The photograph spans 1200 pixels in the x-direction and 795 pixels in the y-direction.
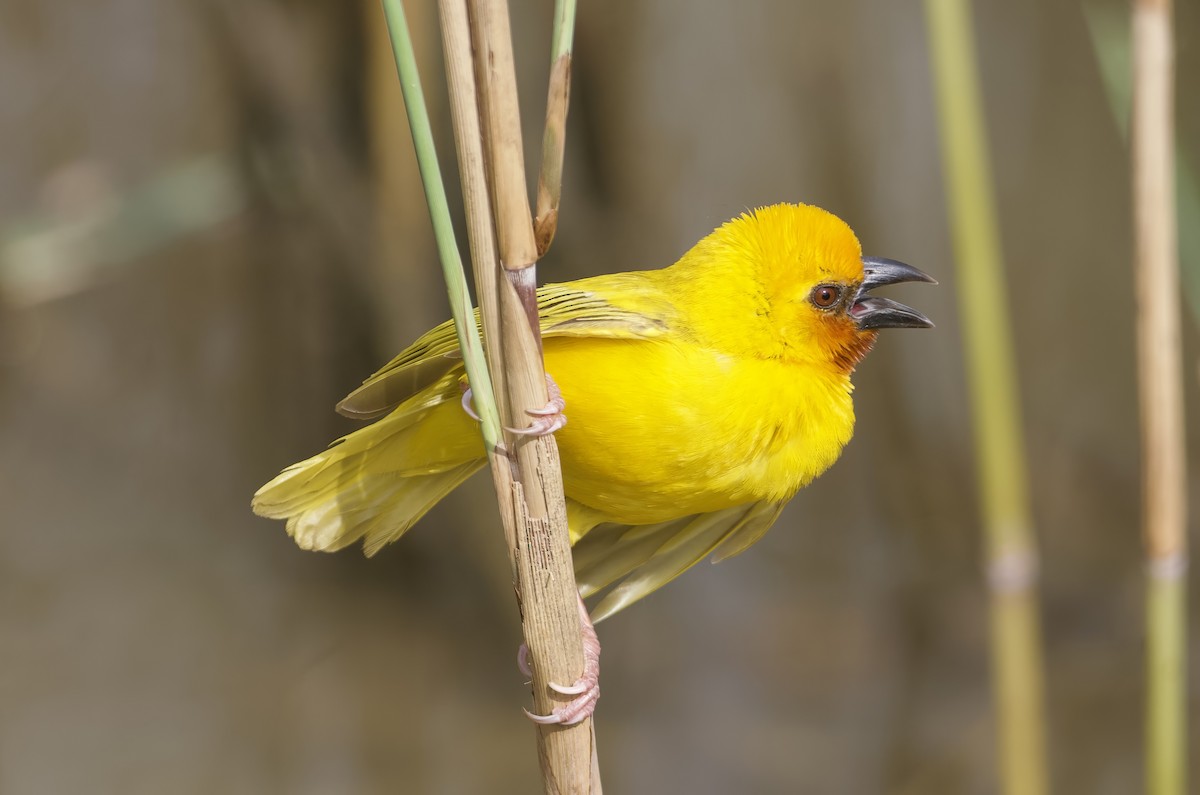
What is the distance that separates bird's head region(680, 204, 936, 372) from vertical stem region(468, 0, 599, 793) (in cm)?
50

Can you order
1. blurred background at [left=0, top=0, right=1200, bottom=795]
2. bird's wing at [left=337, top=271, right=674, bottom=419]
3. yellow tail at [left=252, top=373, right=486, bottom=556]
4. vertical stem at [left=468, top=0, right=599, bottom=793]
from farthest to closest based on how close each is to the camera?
blurred background at [left=0, top=0, right=1200, bottom=795] < yellow tail at [left=252, top=373, right=486, bottom=556] < bird's wing at [left=337, top=271, right=674, bottom=419] < vertical stem at [left=468, top=0, right=599, bottom=793]

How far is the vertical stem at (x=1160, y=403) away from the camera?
1432mm

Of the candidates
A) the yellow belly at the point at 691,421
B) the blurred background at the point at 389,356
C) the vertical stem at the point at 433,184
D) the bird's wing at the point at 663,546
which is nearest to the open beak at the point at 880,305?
the yellow belly at the point at 691,421

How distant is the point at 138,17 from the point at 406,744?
10.7 ft

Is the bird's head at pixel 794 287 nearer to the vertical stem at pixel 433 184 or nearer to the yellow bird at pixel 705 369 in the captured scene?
the yellow bird at pixel 705 369

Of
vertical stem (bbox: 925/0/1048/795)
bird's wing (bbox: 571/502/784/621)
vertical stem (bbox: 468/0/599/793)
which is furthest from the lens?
bird's wing (bbox: 571/502/784/621)

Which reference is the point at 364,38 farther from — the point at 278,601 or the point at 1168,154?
the point at 1168,154

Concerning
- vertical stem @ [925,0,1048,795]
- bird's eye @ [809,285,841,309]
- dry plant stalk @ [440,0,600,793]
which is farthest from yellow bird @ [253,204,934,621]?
dry plant stalk @ [440,0,600,793]

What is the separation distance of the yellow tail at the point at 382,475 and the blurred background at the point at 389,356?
229 centimetres

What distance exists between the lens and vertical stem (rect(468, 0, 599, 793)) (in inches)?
43.0

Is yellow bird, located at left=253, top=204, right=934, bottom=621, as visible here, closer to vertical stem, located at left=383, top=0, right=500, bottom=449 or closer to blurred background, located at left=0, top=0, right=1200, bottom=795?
vertical stem, located at left=383, top=0, right=500, bottom=449

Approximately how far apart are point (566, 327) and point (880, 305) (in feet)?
1.55

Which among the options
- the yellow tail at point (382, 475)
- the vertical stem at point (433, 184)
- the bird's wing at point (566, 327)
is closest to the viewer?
the vertical stem at point (433, 184)

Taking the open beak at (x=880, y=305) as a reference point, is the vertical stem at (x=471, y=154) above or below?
above
